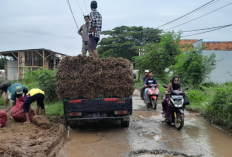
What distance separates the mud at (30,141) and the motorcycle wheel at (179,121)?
10.7 ft

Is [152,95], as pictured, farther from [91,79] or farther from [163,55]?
[163,55]

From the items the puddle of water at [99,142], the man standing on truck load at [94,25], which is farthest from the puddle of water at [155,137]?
the man standing on truck load at [94,25]

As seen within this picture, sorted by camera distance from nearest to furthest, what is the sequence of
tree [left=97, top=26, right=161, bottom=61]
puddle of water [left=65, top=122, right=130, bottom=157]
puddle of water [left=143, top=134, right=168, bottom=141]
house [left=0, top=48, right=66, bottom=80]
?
1. puddle of water [left=65, top=122, right=130, bottom=157]
2. puddle of water [left=143, top=134, right=168, bottom=141]
3. house [left=0, top=48, right=66, bottom=80]
4. tree [left=97, top=26, right=161, bottom=61]

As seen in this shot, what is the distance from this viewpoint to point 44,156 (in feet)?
13.8

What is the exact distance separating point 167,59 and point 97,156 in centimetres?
1582

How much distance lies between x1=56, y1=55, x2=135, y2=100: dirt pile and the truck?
0.16m

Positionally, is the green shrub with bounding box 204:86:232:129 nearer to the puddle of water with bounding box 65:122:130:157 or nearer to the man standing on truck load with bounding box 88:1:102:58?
the puddle of water with bounding box 65:122:130:157

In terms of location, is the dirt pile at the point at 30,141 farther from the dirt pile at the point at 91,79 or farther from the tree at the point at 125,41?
the tree at the point at 125,41

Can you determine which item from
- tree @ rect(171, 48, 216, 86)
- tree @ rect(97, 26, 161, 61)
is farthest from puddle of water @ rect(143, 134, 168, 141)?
tree @ rect(97, 26, 161, 61)

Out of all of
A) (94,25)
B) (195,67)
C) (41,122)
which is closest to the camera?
(41,122)

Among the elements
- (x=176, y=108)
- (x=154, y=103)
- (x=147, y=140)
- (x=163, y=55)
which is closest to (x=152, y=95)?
(x=154, y=103)

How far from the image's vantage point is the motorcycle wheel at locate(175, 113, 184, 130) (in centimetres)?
647

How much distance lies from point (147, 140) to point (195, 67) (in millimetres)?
9736

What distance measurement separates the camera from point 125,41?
121ft
